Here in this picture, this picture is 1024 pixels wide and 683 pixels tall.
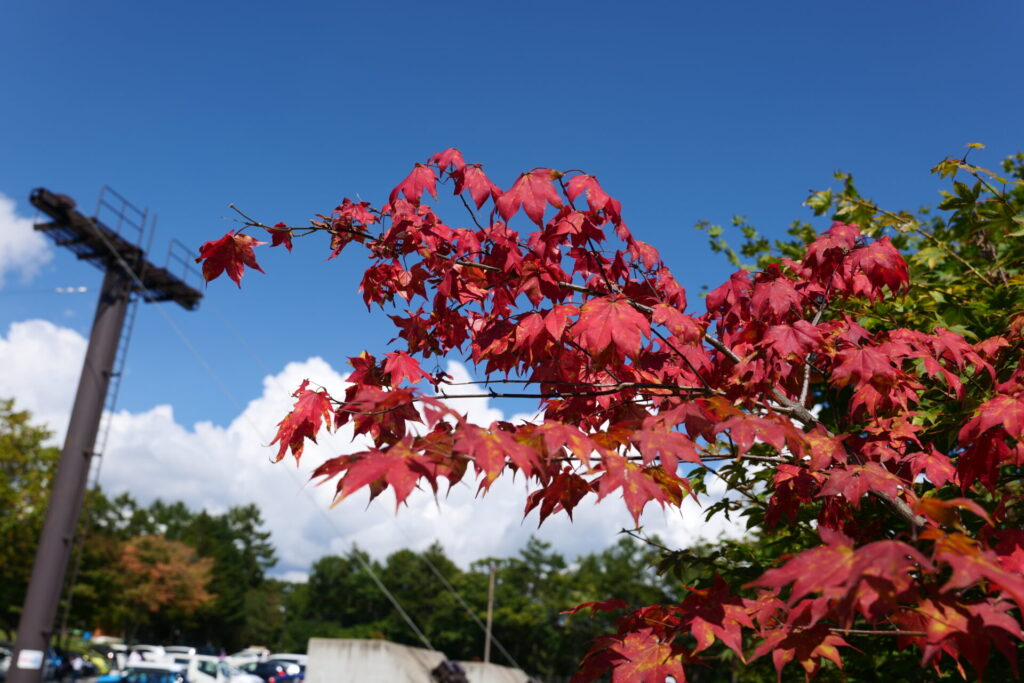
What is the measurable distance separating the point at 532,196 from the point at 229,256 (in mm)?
1384

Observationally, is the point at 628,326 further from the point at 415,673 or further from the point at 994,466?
the point at 415,673

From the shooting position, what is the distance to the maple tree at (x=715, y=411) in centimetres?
179

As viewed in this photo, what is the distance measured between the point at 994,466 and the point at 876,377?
544mm

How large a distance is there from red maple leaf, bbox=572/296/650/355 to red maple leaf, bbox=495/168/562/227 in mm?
514

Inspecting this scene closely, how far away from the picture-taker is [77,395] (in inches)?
775

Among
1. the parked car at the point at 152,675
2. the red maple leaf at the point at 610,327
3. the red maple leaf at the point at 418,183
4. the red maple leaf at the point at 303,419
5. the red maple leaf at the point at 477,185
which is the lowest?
the parked car at the point at 152,675

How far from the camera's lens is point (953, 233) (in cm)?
569

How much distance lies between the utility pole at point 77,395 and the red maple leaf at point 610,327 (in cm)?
2017

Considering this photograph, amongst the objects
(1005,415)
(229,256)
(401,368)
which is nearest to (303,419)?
(401,368)

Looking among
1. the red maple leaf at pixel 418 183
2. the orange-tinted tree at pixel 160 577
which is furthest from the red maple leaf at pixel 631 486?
the orange-tinted tree at pixel 160 577

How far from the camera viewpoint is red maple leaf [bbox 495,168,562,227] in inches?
106

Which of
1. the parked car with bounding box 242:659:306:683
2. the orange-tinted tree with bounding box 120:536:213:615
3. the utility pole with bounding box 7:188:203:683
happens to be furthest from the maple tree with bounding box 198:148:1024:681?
the orange-tinted tree with bounding box 120:536:213:615

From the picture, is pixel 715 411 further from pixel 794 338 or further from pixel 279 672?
pixel 279 672

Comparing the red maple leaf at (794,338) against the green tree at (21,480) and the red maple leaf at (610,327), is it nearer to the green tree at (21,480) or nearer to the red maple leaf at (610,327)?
the red maple leaf at (610,327)
